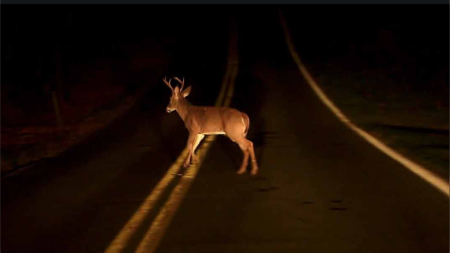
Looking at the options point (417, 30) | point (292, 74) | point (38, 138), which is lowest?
point (38, 138)

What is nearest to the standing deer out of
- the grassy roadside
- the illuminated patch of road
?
the illuminated patch of road

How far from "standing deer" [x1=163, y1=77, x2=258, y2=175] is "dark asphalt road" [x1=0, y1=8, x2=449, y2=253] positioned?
21.9 inches

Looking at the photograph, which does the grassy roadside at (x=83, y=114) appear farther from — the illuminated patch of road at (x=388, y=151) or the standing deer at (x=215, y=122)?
the illuminated patch of road at (x=388, y=151)

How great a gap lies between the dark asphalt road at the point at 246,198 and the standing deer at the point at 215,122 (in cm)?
56

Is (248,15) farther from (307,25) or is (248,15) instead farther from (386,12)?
(386,12)

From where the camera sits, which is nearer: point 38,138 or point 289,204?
point 289,204

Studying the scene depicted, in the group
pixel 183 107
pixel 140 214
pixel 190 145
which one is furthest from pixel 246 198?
pixel 183 107

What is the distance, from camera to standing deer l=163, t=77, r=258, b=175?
9.65 metres

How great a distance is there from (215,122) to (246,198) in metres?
1.59

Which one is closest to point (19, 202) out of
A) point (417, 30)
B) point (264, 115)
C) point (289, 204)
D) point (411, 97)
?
point (289, 204)

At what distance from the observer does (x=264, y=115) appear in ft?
55.0

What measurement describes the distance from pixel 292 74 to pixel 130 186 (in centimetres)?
1688

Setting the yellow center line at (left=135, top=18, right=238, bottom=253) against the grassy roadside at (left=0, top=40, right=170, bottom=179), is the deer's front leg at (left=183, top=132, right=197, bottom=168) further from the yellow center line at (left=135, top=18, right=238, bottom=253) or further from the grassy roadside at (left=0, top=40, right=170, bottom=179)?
the grassy roadside at (left=0, top=40, right=170, bottom=179)

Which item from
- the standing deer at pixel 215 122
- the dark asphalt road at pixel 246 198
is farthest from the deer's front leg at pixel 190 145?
the dark asphalt road at pixel 246 198
